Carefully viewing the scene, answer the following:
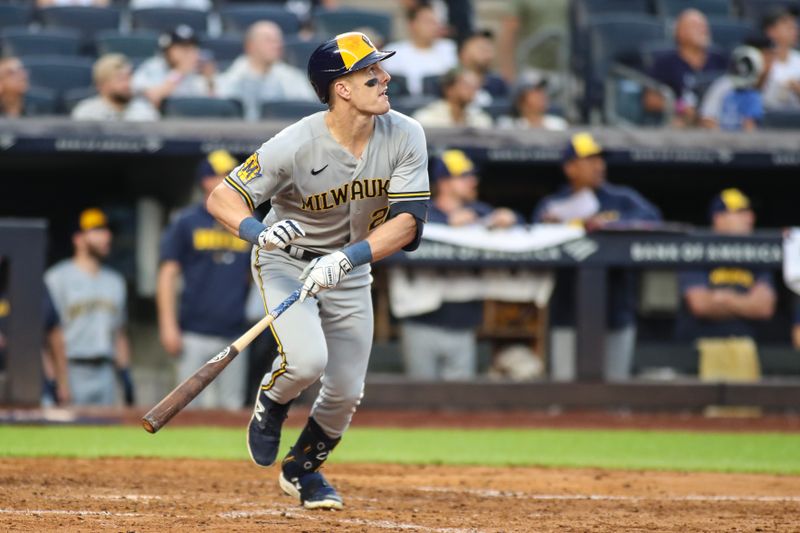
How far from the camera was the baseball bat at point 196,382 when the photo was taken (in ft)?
14.7

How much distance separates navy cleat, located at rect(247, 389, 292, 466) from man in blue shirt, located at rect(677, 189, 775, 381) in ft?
15.4

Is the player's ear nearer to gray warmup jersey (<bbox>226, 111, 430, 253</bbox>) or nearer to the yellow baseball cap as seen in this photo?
gray warmup jersey (<bbox>226, 111, 430, 253</bbox>)

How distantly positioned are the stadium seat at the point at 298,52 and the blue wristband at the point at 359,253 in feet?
19.2

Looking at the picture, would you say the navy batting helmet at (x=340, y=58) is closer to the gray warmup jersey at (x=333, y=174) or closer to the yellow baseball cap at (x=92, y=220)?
the gray warmup jersey at (x=333, y=174)

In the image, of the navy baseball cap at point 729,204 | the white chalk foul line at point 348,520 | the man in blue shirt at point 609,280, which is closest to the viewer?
the white chalk foul line at point 348,520

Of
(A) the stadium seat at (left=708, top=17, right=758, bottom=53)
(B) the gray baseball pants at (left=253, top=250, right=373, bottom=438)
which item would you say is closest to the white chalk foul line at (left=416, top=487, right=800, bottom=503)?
(B) the gray baseball pants at (left=253, top=250, right=373, bottom=438)

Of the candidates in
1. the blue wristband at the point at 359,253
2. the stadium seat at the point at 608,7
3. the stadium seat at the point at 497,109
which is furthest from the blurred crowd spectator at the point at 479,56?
the blue wristband at the point at 359,253

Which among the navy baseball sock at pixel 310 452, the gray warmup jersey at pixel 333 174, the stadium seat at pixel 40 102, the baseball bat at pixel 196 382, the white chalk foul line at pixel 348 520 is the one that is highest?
the stadium seat at pixel 40 102

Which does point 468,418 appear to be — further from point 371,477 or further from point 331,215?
point 331,215

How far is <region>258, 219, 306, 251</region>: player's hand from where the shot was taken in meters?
4.52

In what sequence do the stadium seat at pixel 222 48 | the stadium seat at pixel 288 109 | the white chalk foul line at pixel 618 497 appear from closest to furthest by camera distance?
the white chalk foul line at pixel 618 497, the stadium seat at pixel 288 109, the stadium seat at pixel 222 48

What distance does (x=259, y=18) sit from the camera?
36.9ft

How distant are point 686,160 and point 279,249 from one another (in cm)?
515

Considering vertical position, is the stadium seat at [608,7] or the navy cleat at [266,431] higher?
the stadium seat at [608,7]
